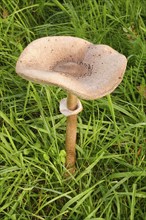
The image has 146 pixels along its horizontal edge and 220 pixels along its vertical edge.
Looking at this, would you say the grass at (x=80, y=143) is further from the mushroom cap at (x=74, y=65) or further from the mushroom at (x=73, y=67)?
the mushroom cap at (x=74, y=65)

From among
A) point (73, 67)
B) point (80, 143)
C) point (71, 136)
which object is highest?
point (73, 67)

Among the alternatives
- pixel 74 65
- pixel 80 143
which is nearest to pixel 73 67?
pixel 74 65

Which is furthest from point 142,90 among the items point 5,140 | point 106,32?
point 5,140

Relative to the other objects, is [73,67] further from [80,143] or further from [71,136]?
[80,143]

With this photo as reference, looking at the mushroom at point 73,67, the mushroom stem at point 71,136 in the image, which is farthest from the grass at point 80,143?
the mushroom at point 73,67

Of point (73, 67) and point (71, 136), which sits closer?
point (73, 67)

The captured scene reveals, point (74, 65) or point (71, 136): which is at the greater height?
point (74, 65)
